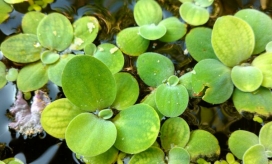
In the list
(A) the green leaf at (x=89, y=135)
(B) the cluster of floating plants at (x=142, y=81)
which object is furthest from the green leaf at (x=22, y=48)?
(A) the green leaf at (x=89, y=135)

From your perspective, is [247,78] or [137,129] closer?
[137,129]

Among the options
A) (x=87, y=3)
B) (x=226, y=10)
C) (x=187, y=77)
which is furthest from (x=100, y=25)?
(x=226, y=10)

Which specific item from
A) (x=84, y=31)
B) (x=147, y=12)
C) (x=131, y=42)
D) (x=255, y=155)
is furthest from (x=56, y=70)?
(x=255, y=155)

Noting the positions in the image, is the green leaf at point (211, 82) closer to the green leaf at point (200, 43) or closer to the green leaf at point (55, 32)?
the green leaf at point (200, 43)

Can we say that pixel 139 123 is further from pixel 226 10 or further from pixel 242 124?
pixel 226 10

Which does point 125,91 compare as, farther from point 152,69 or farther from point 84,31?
point 84,31

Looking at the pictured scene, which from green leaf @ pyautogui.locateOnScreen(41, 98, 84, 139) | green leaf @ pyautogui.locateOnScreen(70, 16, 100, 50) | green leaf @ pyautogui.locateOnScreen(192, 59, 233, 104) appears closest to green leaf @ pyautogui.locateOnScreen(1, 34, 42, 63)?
green leaf @ pyautogui.locateOnScreen(70, 16, 100, 50)
